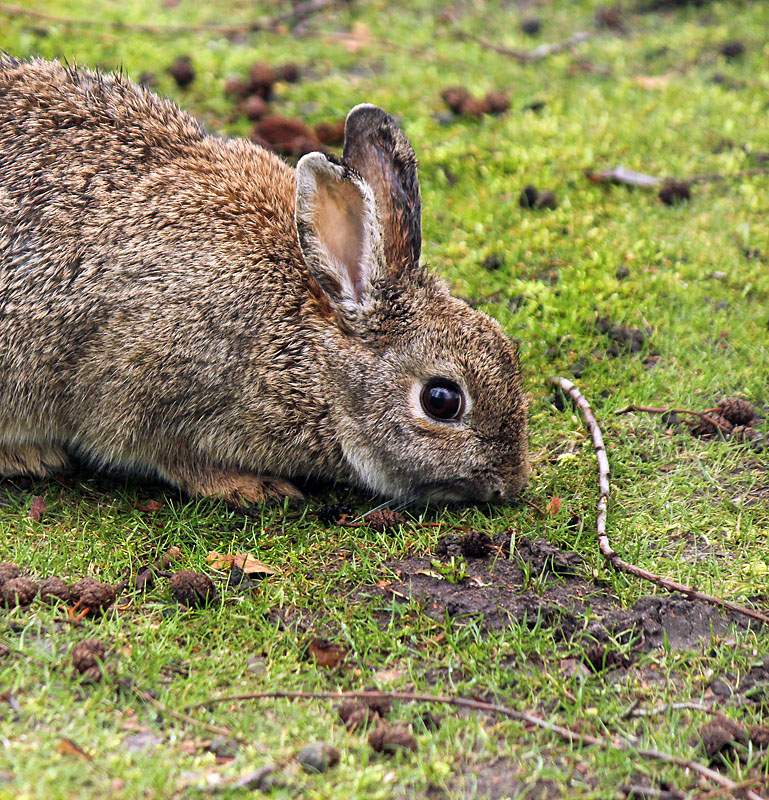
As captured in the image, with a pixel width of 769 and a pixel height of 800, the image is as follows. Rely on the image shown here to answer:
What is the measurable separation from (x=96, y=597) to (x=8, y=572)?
43 centimetres

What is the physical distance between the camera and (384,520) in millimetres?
4723

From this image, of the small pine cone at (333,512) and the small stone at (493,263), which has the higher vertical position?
the small stone at (493,263)

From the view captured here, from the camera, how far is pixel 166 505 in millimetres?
5027

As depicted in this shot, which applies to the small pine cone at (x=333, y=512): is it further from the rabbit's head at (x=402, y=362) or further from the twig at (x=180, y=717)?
the twig at (x=180, y=717)

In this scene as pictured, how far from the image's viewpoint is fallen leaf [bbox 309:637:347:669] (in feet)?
12.8

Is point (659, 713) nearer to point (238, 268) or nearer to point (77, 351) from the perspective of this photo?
point (238, 268)

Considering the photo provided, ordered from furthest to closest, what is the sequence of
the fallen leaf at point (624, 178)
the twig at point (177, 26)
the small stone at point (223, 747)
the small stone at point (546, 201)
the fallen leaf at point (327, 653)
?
the twig at point (177, 26)
the fallen leaf at point (624, 178)
the small stone at point (546, 201)
the fallen leaf at point (327, 653)
the small stone at point (223, 747)

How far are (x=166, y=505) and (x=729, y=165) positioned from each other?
4961mm

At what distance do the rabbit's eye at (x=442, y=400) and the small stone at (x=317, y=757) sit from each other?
1.88 m

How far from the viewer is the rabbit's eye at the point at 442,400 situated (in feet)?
15.8

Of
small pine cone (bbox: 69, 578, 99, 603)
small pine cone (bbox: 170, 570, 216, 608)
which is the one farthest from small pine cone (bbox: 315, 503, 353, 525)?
small pine cone (bbox: 69, 578, 99, 603)

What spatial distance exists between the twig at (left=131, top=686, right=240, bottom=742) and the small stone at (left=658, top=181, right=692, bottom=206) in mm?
5137

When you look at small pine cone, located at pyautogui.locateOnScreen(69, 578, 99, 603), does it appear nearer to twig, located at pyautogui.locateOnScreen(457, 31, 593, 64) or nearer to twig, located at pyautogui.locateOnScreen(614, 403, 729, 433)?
twig, located at pyautogui.locateOnScreen(614, 403, 729, 433)

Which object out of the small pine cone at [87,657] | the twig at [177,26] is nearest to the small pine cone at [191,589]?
the small pine cone at [87,657]
